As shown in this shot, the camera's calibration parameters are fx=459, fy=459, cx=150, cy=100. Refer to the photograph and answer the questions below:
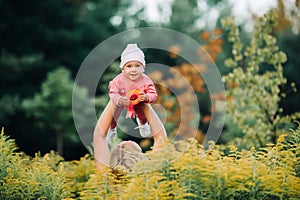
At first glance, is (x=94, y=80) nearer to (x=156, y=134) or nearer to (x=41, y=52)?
(x=41, y=52)

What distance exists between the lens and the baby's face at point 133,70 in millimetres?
4195

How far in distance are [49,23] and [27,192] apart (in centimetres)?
1319

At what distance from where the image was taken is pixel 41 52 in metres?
15.8

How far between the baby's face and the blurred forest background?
751 cm

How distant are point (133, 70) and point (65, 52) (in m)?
12.6

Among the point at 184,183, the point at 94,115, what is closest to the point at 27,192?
the point at 184,183

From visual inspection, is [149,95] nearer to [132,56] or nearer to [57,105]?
[132,56]

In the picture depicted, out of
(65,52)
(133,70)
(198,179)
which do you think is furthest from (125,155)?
(65,52)

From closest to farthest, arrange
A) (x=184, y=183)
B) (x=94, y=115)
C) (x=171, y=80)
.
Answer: (x=184, y=183) < (x=94, y=115) < (x=171, y=80)

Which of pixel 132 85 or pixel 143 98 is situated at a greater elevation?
pixel 132 85

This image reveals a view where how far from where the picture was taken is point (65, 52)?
1639 centimetres

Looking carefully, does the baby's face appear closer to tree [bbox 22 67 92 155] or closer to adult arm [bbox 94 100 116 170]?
adult arm [bbox 94 100 116 170]

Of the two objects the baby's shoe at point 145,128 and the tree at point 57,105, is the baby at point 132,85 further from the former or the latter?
the tree at point 57,105

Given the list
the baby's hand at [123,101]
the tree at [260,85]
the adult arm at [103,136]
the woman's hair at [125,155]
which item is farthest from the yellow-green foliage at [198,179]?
the tree at [260,85]
